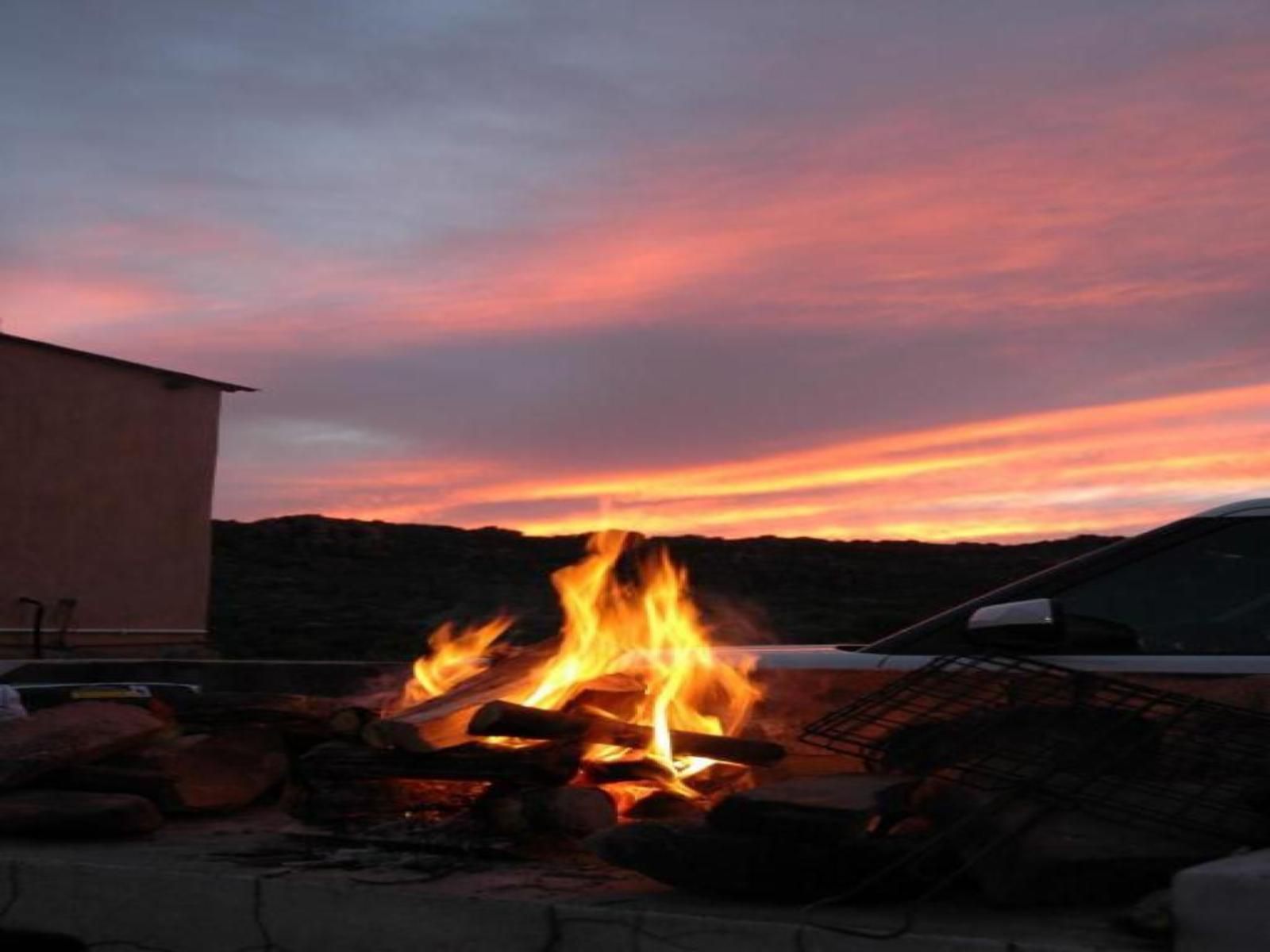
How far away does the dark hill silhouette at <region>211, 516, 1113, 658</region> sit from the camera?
704 inches

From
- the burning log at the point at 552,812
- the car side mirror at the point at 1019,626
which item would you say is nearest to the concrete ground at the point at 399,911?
the burning log at the point at 552,812

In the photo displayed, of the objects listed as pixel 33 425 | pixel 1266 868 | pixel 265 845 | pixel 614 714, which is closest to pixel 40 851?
pixel 265 845

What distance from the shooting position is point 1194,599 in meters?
4.81

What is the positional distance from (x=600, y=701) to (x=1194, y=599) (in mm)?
1950

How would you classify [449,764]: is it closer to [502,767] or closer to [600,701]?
[502,767]

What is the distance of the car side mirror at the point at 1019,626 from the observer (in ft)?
15.0

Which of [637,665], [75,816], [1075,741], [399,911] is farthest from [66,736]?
[1075,741]

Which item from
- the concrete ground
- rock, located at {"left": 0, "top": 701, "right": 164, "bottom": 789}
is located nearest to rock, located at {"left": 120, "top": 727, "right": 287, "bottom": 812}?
rock, located at {"left": 0, "top": 701, "right": 164, "bottom": 789}

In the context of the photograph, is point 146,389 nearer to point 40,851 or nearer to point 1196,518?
point 40,851

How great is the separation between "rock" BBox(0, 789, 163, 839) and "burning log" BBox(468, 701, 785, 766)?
1.06 metres

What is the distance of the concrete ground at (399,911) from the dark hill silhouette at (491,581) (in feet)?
34.4

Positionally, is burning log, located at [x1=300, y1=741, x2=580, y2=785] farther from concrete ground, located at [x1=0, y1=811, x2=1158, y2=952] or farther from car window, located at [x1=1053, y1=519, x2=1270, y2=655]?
car window, located at [x1=1053, y1=519, x2=1270, y2=655]

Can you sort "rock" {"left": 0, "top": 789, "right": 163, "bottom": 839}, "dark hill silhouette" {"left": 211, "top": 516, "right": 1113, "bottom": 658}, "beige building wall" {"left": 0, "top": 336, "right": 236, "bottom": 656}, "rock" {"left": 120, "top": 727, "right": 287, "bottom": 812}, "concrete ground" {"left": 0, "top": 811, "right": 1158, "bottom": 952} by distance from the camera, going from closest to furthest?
"concrete ground" {"left": 0, "top": 811, "right": 1158, "bottom": 952} → "rock" {"left": 0, "top": 789, "right": 163, "bottom": 839} → "rock" {"left": 120, "top": 727, "right": 287, "bottom": 812} → "beige building wall" {"left": 0, "top": 336, "right": 236, "bottom": 656} → "dark hill silhouette" {"left": 211, "top": 516, "right": 1113, "bottom": 658}

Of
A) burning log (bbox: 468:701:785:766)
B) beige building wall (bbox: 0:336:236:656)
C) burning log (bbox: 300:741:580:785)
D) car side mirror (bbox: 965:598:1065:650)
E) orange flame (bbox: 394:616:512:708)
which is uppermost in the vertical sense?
beige building wall (bbox: 0:336:236:656)
